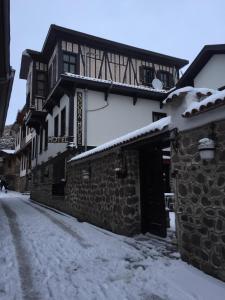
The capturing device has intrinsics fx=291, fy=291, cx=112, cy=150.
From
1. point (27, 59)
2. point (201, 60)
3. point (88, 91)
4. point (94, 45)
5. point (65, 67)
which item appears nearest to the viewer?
point (201, 60)

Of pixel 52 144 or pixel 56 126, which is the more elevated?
pixel 56 126

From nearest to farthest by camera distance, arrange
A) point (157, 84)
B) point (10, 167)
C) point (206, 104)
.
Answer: point (206, 104)
point (157, 84)
point (10, 167)

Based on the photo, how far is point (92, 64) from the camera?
637 inches

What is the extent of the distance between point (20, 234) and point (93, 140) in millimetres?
7065

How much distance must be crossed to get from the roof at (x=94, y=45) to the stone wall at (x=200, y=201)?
12454 mm

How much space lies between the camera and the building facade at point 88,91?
14.3 meters

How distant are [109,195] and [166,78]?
12.2 meters

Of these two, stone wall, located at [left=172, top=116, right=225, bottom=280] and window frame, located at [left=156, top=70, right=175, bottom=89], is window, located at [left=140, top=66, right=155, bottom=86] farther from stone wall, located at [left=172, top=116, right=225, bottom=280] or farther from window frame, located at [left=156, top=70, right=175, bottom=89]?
stone wall, located at [left=172, top=116, right=225, bottom=280]

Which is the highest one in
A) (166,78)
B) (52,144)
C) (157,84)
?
(166,78)

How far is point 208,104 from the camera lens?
173 inches

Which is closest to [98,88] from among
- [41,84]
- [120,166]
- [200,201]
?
[41,84]

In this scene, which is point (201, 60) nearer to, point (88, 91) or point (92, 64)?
point (88, 91)

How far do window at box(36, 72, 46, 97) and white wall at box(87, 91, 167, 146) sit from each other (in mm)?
5743

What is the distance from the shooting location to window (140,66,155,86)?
686 inches
